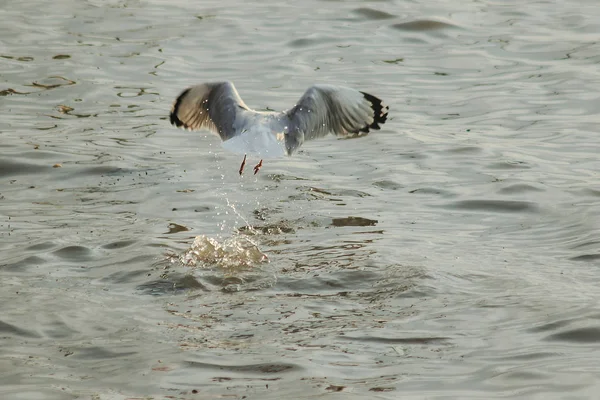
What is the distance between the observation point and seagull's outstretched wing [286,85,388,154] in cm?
813

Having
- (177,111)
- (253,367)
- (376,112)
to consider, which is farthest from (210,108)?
(253,367)

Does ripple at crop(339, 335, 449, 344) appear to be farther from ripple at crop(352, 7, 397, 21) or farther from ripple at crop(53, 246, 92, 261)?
ripple at crop(352, 7, 397, 21)

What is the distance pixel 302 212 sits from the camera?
8.80 metres

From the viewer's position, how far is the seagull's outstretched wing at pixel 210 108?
8310 mm

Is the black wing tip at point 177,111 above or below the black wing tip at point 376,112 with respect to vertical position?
below

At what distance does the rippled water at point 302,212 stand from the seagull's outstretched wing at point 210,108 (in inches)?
26.0

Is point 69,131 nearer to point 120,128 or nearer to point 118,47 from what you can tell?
point 120,128

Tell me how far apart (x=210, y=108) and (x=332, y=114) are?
93 centimetres

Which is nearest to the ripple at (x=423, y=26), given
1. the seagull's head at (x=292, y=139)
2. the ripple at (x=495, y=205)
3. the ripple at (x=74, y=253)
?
the ripple at (x=495, y=205)

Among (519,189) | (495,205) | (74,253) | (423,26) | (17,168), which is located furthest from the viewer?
(423,26)

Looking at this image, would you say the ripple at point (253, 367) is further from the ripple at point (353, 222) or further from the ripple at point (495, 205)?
the ripple at point (495, 205)

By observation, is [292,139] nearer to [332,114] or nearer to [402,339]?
[332,114]

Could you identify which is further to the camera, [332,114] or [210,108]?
[210,108]

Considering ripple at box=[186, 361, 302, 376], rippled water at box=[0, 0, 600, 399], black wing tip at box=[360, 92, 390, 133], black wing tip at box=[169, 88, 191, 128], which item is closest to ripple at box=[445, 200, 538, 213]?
rippled water at box=[0, 0, 600, 399]
